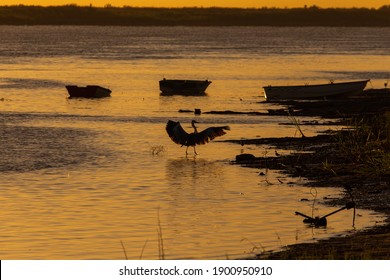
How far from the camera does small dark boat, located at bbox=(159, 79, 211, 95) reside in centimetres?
6894

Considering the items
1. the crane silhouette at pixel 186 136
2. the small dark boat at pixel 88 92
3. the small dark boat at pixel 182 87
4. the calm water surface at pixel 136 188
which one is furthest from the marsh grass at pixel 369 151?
the small dark boat at pixel 182 87

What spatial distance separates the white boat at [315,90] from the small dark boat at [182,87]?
35.9ft

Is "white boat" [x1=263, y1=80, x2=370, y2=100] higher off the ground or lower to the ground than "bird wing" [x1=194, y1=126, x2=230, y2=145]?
higher

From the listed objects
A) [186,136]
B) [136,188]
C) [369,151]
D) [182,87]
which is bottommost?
[136,188]

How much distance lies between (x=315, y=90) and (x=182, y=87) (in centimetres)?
1290

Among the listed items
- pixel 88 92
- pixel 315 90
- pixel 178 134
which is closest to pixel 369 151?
pixel 178 134

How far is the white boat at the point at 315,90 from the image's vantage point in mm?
58125

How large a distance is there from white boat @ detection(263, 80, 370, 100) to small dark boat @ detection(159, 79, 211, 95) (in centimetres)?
1096

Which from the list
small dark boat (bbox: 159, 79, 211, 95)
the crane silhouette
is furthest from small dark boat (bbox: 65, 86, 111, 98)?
the crane silhouette

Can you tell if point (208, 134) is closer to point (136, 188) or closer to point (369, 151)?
point (136, 188)

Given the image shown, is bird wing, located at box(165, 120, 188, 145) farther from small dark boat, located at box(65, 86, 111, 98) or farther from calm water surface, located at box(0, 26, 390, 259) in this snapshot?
small dark boat, located at box(65, 86, 111, 98)

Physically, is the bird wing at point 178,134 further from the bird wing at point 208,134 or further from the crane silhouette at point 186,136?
the bird wing at point 208,134

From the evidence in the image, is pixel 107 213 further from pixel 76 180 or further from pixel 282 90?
pixel 282 90

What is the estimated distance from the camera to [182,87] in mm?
69062
